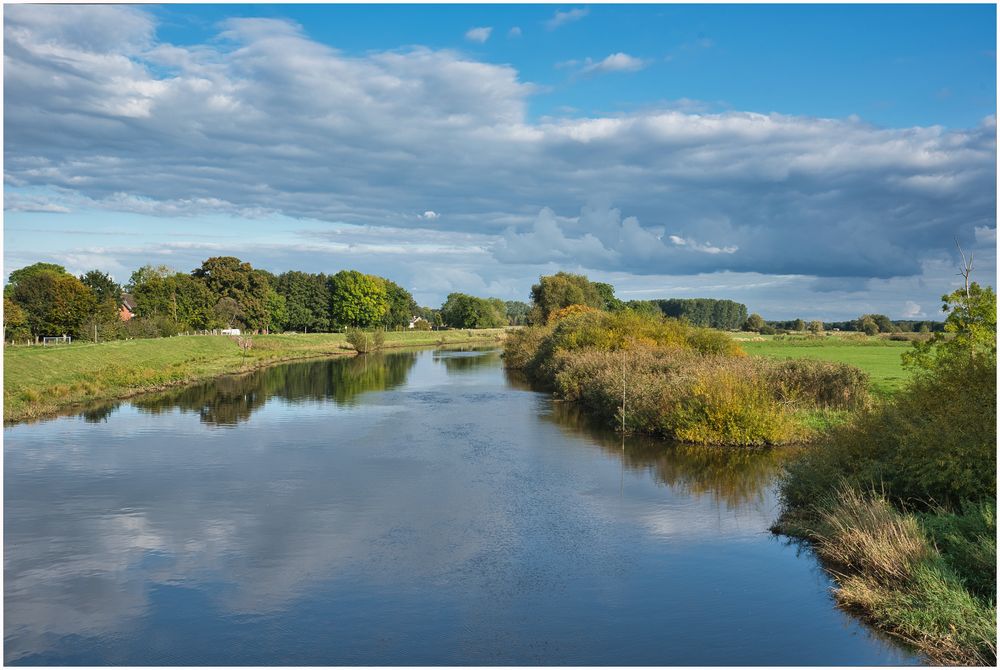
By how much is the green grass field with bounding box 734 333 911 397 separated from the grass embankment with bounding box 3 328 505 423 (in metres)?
33.8

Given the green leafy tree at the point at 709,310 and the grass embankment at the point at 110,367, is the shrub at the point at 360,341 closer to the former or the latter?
the grass embankment at the point at 110,367

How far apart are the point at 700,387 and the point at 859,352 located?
42.2 meters

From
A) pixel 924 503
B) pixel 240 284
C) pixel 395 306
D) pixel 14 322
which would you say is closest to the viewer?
pixel 924 503

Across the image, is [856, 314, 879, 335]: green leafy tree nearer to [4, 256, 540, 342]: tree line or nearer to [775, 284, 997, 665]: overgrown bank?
[4, 256, 540, 342]: tree line

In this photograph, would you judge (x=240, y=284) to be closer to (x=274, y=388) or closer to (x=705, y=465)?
(x=274, y=388)

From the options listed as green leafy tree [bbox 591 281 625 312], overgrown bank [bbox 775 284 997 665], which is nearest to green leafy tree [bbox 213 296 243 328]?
green leafy tree [bbox 591 281 625 312]

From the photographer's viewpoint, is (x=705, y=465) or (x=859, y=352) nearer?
(x=705, y=465)

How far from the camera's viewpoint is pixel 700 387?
2500 cm

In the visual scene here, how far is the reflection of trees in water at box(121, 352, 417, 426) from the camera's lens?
35147mm

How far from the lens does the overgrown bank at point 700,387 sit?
2461 cm

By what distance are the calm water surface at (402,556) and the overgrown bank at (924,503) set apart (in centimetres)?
54

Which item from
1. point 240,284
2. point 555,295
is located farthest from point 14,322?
point 555,295

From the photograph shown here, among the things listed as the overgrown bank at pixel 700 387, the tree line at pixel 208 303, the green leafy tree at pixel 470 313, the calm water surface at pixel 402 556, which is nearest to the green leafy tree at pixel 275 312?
the tree line at pixel 208 303

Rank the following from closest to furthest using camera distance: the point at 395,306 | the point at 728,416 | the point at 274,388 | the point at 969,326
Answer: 1. the point at 969,326
2. the point at 728,416
3. the point at 274,388
4. the point at 395,306
